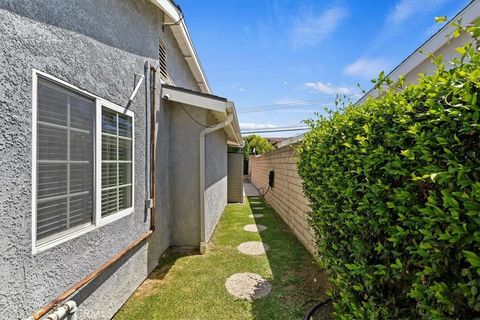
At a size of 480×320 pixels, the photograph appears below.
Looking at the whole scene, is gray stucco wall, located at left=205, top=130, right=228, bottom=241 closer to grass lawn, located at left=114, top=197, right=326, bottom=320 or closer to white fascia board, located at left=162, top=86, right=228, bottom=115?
grass lawn, located at left=114, top=197, right=326, bottom=320

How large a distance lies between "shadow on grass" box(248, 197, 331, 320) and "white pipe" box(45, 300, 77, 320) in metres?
→ 2.30

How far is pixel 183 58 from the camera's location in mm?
7934

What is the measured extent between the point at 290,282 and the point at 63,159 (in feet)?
13.5

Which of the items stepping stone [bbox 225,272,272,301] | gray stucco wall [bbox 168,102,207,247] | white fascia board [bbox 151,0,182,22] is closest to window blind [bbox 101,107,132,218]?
gray stucco wall [bbox 168,102,207,247]

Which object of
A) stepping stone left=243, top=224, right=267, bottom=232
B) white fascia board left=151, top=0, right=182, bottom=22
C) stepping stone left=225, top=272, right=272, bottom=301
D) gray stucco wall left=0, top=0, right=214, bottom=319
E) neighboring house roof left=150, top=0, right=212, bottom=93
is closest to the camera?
gray stucco wall left=0, top=0, right=214, bottom=319

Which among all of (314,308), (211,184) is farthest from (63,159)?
(211,184)

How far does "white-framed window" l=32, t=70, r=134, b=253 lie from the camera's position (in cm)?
229

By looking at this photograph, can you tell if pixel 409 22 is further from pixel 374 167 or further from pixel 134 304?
pixel 134 304

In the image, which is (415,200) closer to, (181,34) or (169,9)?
(169,9)

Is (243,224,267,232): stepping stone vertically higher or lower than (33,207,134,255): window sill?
lower

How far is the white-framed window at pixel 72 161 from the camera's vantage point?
2291 millimetres

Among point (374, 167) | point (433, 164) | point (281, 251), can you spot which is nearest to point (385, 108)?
point (374, 167)

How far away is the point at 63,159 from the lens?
2607 mm

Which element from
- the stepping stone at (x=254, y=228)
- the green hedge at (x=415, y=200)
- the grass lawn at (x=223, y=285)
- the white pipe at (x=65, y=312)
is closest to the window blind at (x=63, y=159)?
the white pipe at (x=65, y=312)
